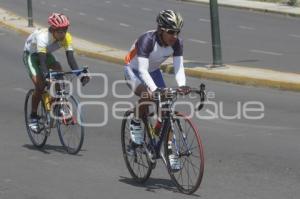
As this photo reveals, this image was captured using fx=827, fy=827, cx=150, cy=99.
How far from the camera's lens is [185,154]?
7.97 meters

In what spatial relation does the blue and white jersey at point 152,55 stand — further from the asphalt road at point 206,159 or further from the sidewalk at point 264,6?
the sidewalk at point 264,6

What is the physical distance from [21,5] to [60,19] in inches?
1561

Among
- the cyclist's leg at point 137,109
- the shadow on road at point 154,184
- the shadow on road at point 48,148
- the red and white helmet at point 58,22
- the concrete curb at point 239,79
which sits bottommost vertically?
the shadow on road at point 154,184

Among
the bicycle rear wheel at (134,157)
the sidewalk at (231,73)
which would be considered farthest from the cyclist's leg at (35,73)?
the sidewalk at (231,73)

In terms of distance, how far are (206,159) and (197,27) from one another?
23460mm

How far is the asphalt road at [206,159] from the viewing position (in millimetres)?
8484

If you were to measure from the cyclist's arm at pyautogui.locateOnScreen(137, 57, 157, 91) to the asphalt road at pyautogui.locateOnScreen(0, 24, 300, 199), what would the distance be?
3.60 feet

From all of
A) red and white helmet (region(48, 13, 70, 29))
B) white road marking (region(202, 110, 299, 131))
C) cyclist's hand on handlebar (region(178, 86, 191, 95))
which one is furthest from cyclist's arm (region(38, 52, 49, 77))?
white road marking (region(202, 110, 299, 131))

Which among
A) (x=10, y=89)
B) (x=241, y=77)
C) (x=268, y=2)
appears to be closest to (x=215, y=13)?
(x=241, y=77)

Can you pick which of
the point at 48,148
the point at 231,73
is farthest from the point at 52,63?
the point at 231,73

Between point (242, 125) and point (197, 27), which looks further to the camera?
point (197, 27)

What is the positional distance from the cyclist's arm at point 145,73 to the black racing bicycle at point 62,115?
6.97 feet

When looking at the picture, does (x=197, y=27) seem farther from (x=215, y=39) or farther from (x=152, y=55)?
(x=152, y=55)

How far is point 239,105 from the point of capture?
14398 millimetres
